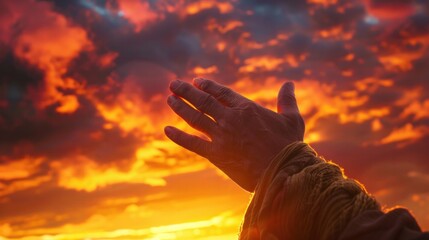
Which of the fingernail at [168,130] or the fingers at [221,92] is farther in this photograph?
the fingernail at [168,130]

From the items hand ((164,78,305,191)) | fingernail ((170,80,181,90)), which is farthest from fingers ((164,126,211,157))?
fingernail ((170,80,181,90))

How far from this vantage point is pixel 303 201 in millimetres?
3092

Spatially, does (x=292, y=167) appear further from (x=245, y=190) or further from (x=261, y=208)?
(x=245, y=190)

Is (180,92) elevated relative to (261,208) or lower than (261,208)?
elevated

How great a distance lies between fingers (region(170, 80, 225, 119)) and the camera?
160 inches

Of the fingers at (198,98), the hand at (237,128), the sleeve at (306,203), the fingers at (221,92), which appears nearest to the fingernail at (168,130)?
the hand at (237,128)

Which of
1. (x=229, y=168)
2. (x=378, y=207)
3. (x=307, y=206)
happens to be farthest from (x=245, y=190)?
(x=378, y=207)

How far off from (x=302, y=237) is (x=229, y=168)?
982 millimetres

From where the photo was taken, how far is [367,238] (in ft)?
8.86

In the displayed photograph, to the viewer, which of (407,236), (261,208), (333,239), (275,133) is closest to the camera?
(407,236)

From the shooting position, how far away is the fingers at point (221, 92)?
4004mm

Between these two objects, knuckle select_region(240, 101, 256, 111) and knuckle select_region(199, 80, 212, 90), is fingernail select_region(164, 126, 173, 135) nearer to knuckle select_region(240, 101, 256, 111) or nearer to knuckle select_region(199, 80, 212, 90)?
knuckle select_region(199, 80, 212, 90)

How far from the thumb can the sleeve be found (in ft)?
1.93

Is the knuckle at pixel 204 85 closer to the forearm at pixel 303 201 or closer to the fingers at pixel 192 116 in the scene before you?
the fingers at pixel 192 116
